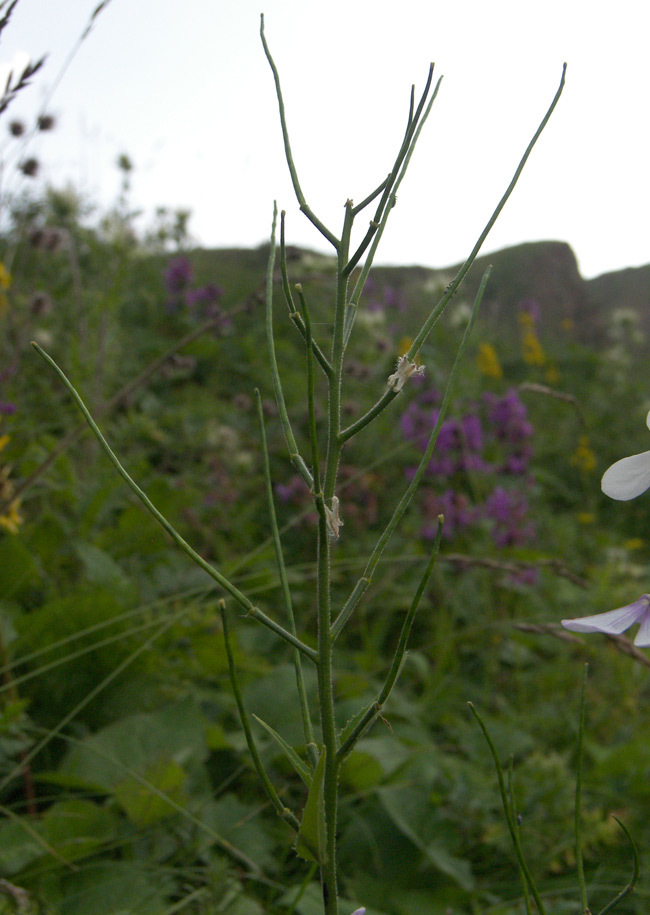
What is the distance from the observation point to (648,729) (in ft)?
5.60

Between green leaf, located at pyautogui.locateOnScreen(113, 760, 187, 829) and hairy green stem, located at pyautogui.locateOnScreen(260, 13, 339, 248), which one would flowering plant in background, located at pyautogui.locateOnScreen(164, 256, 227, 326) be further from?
hairy green stem, located at pyautogui.locateOnScreen(260, 13, 339, 248)

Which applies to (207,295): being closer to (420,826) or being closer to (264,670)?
(264,670)

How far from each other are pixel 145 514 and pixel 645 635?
4.61 ft

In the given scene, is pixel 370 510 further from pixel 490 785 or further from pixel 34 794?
pixel 34 794

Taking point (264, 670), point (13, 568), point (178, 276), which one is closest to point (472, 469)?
point (264, 670)

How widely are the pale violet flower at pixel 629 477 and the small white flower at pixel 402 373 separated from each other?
0.12 metres

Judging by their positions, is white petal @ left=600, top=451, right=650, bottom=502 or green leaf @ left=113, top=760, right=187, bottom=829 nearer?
white petal @ left=600, top=451, right=650, bottom=502

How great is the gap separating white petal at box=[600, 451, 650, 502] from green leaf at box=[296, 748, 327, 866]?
0.62 ft

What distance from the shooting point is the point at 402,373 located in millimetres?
421

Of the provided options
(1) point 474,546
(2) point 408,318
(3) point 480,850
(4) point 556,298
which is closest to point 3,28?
(3) point 480,850

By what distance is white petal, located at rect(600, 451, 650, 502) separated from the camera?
0.37m

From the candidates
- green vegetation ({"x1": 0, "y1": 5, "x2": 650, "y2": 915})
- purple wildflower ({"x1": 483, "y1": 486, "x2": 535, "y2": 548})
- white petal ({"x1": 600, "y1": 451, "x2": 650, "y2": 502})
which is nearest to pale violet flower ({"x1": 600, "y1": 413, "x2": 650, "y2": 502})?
white petal ({"x1": 600, "y1": 451, "x2": 650, "y2": 502})

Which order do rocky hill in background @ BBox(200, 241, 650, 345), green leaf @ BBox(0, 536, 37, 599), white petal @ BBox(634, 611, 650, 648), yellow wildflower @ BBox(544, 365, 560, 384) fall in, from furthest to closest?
rocky hill in background @ BBox(200, 241, 650, 345), yellow wildflower @ BBox(544, 365, 560, 384), green leaf @ BBox(0, 536, 37, 599), white petal @ BBox(634, 611, 650, 648)

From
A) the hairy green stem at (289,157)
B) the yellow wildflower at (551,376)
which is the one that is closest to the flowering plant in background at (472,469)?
the hairy green stem at (289,157)
